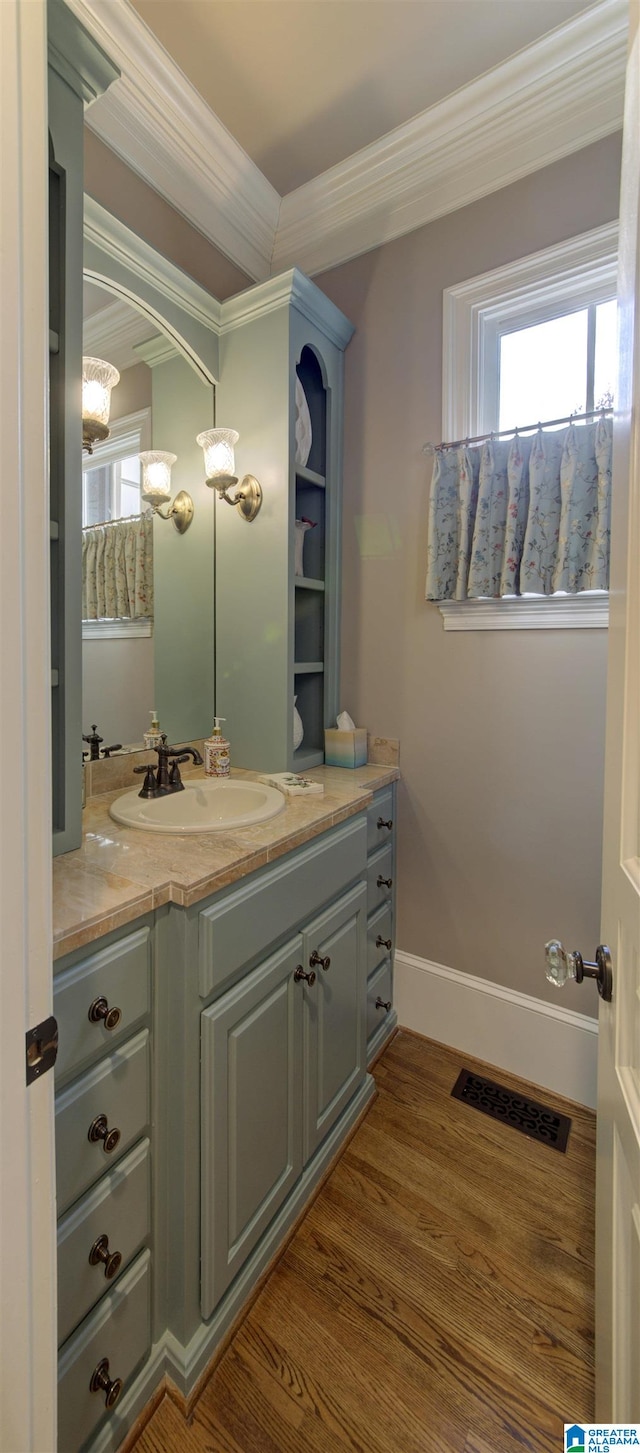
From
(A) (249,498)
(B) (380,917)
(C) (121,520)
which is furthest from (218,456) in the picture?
(B) (380,917)

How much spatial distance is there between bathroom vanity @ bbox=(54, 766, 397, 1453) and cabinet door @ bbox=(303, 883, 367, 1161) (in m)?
0.01

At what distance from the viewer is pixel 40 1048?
1.82ft

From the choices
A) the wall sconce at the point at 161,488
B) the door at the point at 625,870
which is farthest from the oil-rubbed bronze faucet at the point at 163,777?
the door at the point at 625,870

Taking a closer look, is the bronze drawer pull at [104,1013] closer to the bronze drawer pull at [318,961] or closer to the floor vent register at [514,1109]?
the bronze drawer pull at [318,961]

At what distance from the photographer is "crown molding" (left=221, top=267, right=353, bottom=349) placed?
5.50 feet

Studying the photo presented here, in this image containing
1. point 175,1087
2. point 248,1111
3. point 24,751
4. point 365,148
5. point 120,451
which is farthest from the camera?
point 365,148

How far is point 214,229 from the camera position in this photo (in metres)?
1.82

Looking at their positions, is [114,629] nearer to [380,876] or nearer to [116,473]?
[116,473]

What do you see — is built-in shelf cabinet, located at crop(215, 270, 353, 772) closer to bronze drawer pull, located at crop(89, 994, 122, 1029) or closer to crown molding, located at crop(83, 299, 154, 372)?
crown molding, located at crop(83, 299, 154, 372)

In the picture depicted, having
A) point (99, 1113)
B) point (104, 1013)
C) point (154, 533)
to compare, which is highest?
point (154, 533)

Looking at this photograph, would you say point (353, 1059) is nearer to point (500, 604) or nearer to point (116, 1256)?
point (116, 1256)

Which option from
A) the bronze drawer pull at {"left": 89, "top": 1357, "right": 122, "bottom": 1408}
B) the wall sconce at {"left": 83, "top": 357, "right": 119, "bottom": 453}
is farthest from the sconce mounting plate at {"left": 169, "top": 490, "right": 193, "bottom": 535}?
the bronze drawer pull at {"left": 89, "top": 1357, "right": 122, "bottom": 1408}

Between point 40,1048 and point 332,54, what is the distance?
7.59 feet

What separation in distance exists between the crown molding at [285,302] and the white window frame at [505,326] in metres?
0.39
